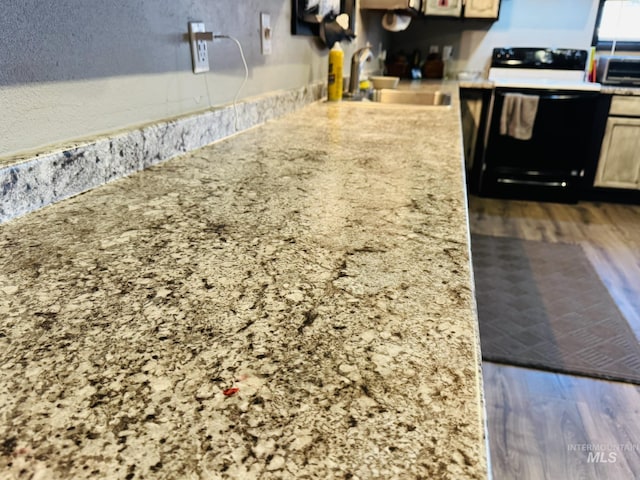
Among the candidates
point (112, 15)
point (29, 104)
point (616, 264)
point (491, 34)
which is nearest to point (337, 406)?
point (29, 104)

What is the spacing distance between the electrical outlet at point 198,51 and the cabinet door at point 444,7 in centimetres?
276

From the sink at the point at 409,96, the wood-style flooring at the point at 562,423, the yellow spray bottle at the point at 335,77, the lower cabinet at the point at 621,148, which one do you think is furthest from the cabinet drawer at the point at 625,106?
the yellow spray bottle at the point at 335,77

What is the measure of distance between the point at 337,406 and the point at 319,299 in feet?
0.46

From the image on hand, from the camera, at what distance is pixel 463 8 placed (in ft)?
11.0

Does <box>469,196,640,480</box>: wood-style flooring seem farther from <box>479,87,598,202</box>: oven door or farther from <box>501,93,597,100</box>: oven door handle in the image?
<box>501,93,597,100</box>: oven door handle

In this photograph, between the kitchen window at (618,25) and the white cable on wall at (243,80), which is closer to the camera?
the white cable on wall at (243,80)

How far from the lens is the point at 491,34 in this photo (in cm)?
369

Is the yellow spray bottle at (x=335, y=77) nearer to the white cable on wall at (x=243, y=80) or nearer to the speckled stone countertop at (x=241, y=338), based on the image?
the white cable on wall at (x=243, y=80)

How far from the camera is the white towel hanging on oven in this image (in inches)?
121

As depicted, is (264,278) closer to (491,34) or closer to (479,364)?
(479,364)

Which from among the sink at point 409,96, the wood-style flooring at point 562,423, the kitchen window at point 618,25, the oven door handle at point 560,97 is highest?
the kitchen window at point 618,25

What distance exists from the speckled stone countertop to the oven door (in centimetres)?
277

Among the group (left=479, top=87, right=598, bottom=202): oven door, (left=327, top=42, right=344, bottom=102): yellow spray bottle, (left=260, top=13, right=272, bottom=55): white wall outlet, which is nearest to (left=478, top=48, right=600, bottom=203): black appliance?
(left=479, top=87, right=598, bottom=202): oven door

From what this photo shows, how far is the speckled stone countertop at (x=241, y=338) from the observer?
0.27 m
